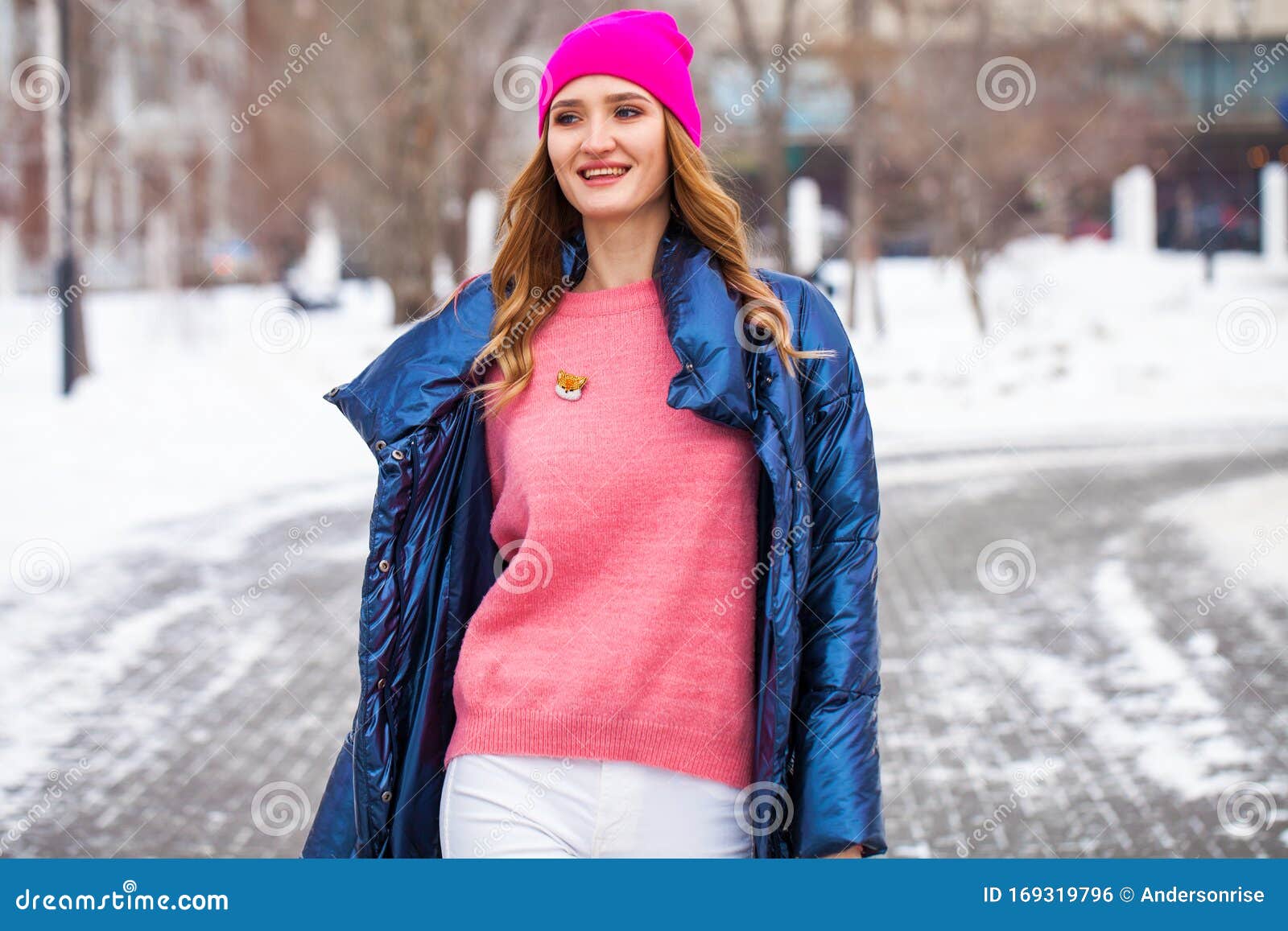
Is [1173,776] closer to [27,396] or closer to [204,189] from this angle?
[27,396]

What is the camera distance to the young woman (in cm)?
220

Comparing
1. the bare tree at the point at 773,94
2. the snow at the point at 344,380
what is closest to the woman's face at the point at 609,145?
the snow at the point at 344,380

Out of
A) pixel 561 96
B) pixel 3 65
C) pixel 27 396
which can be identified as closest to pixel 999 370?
pixel 27 396

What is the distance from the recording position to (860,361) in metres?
22.0

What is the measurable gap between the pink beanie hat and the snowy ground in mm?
3228

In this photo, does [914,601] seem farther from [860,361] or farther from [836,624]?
[860,361]

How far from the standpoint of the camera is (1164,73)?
30.0 meters

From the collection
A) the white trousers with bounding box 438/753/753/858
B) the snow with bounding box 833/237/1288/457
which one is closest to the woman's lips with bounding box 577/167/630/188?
the white trousers with bounding box 438/753/753/858

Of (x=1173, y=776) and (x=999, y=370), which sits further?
(x=999, y=370)

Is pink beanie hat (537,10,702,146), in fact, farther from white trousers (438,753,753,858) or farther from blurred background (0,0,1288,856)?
white trousers (438,753,753,858)

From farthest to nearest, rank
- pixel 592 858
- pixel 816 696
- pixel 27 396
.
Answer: pixel 27 396, pixel 816 696, pixel 592 858

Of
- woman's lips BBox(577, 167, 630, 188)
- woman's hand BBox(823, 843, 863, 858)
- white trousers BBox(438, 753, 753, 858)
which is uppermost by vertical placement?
woman's lips BBox(577, 167, 630, 188)

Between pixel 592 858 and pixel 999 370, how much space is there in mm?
17837

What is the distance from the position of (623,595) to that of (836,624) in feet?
1.08
